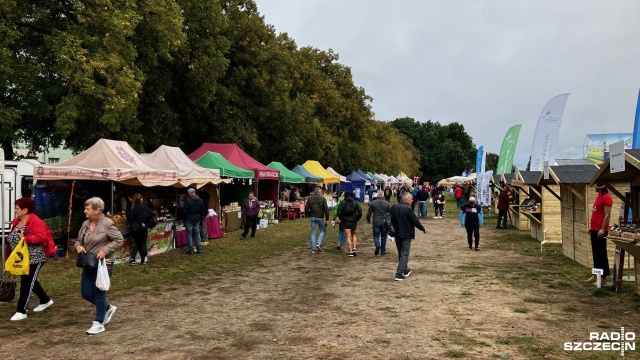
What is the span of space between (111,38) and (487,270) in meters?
12.9

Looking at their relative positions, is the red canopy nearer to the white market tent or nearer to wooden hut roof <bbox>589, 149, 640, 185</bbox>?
the white market tent

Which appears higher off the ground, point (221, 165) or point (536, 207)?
point (221, 165)

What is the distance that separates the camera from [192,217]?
13570mm

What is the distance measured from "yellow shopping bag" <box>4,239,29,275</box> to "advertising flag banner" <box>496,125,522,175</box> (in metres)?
22.2

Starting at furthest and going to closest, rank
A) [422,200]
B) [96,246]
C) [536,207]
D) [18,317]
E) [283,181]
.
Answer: [422,200]
[283,181]
[536,207]
[18,317]
[96,246]

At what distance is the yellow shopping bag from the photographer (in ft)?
21.4

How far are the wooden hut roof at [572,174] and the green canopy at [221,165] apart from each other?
1078cm

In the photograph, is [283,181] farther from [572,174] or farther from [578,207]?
[578,207]

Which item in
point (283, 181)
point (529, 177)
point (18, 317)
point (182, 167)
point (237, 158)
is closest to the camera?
point (18, 317)

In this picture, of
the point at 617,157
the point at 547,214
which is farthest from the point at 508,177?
the point at 617,157

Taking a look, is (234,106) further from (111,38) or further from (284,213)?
(111,38)

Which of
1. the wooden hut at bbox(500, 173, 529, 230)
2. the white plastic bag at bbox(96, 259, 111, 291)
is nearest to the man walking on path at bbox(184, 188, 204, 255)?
the white plastic bag at bbox(96, 259, 111, 291)

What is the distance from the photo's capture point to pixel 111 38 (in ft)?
52.1

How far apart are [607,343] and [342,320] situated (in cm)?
313
